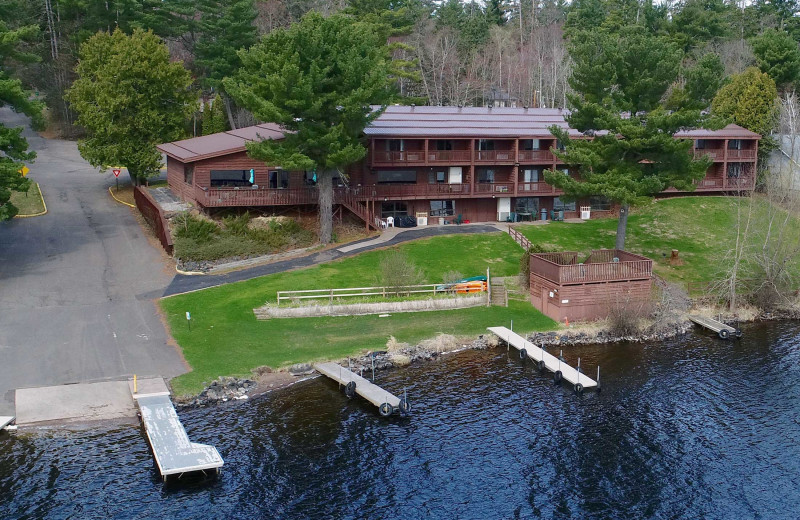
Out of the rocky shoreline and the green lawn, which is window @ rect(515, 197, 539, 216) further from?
the rocky shoreline

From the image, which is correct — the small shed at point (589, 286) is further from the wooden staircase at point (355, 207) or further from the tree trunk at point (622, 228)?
the wooden staircase at point (355, 207)

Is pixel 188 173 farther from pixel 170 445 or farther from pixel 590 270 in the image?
pixel 170 445

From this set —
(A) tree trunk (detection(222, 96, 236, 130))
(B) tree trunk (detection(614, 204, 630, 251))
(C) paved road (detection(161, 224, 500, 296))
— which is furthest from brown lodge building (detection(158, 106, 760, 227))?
(A) tree trunk (detection(222, 96, 236, 130))

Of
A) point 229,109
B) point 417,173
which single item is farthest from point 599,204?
point 229,109

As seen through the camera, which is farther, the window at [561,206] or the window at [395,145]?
the window at [561,206]

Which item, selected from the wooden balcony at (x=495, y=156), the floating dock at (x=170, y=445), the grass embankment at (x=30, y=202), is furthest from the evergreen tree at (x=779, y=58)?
the floating dock at (x=170, y=445)

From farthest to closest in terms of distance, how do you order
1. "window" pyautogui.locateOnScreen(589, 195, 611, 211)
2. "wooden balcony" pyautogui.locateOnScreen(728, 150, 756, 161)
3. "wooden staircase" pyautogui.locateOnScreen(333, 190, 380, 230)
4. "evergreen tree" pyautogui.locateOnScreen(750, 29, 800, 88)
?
"evergreen tree" pyautogui.locateOnScreen(750, 29, 800, 88)
"wooden balcony" pyautogui.locateOnScreen(728, 150, 756, 161)
"window" pyautogui.locateOnScreen(589, 195, 611, 211)
"wooden staircase" pyautogui.locateOnScreen(333, 190, 380, 230)
